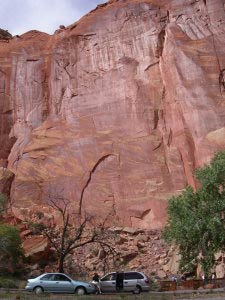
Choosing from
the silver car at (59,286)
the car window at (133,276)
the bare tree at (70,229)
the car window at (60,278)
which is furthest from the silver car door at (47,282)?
the bare tree at (70,229)

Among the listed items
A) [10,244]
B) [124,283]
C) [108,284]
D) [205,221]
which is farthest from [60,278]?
[10,244]

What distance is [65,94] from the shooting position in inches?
2040

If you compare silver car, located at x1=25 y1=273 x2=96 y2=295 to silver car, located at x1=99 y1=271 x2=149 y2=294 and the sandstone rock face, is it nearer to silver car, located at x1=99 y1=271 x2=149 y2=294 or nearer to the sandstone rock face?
silver car, located at x1=99 y1=271 x2=149 y2=294

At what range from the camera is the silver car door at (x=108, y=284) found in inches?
1110

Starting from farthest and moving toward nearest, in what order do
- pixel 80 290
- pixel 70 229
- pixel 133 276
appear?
1. pixel 70 229
2. pixel 133 276
3. pixel 80 290

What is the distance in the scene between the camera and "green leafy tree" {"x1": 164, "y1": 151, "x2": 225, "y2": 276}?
89.7 feet

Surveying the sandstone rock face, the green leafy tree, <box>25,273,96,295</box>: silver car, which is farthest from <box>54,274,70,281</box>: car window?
the sandstone rock face

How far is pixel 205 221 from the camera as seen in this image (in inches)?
1081

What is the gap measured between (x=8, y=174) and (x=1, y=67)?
1461 cm

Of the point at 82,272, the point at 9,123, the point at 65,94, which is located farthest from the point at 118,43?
the point at 82,272

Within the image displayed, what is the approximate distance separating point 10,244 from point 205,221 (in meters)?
15.2

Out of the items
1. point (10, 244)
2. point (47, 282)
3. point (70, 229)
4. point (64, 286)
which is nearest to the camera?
point (64, 286)

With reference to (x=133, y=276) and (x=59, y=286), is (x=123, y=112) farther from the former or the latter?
(x=59, y=286)

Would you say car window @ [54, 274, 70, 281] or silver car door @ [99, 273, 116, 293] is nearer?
car window @ [54, 274, 70, 281]
